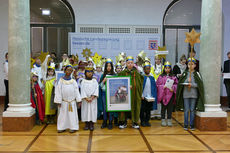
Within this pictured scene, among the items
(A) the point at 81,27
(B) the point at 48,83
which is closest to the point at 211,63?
(B) the point at 48,83

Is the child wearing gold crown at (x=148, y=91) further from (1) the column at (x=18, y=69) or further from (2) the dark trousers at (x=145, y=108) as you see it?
(1) the column at (x=18, y=69)

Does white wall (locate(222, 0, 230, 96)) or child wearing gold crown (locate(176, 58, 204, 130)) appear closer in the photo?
child wearing gold crown (locate(176, 58, 204, 130))

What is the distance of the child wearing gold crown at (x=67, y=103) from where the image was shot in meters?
5.12

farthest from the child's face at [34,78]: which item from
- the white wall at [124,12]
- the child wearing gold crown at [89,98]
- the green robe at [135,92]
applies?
the white wall at [124,12]

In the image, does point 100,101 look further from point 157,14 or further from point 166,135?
point 157,14

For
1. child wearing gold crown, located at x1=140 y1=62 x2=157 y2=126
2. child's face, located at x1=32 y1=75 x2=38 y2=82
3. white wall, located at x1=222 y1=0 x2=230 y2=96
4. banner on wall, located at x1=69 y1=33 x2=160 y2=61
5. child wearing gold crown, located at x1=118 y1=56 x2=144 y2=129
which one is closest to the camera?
child wearing gold crown, located at x1=118 y1=56 x2=144 y2=129

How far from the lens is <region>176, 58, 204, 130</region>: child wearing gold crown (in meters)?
5.28

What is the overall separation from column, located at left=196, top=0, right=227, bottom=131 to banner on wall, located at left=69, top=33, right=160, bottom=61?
14.7 feet

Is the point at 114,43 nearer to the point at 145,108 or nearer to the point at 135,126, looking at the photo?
the point at 145,108

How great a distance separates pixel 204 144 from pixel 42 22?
27.0 feet

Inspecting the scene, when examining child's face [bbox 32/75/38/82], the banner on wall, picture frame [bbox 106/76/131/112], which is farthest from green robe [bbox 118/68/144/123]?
the banner on wall

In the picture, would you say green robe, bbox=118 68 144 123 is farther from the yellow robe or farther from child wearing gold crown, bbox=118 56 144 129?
the yellow robe

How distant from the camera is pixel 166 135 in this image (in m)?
4.96

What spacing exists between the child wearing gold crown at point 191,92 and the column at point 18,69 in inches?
136
